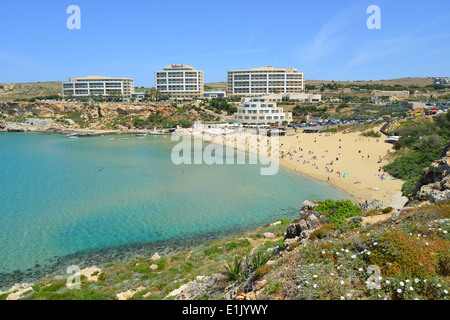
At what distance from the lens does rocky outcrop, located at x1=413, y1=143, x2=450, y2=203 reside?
1288 centimetres

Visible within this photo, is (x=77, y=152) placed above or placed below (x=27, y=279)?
above

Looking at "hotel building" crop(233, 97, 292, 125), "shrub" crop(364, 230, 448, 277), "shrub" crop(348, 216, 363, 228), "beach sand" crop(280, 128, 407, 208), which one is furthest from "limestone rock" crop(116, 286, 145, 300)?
"hotel building" crop(233, 97, 292, 125)

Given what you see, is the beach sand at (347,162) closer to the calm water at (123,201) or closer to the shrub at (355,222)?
the calm water at (123,201)

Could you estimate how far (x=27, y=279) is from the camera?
15.1 metres

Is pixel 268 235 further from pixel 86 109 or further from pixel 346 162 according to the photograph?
pixel 86 109

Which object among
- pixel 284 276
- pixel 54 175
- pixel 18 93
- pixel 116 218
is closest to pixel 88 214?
pixel 116 218

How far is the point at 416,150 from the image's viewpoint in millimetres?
36594

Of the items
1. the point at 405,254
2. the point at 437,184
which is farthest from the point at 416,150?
the point at 405,254

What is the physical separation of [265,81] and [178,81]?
31955 millimetres

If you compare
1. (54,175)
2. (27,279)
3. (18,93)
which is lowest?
(27,279)

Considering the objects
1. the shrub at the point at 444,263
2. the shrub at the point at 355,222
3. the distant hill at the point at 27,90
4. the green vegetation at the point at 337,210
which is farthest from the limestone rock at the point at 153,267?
the distant hill at the point at 27,90
